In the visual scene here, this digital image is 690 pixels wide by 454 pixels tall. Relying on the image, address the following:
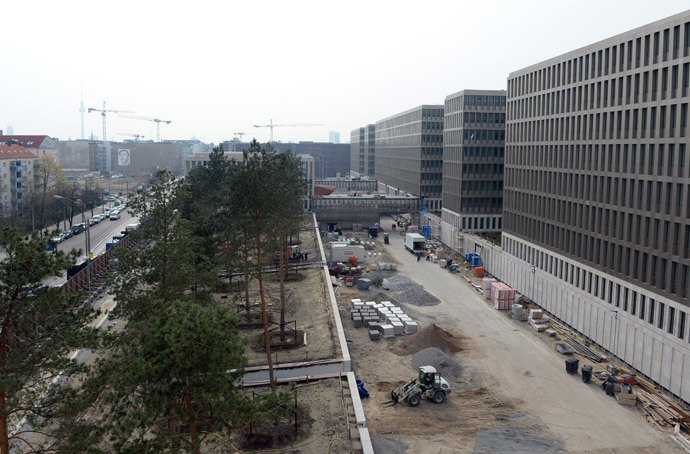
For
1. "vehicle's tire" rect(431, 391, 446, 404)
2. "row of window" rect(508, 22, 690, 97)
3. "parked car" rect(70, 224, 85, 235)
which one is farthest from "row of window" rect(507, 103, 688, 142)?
"parked car" rect(70, 224, 85, 235)

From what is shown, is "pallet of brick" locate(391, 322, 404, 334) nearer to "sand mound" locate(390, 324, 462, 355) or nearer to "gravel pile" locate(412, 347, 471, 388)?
"sand mound" locate(390, 324, 462, 355)

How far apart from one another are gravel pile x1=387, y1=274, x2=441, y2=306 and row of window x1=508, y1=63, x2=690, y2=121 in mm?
20469

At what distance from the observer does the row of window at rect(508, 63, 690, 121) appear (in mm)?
32562

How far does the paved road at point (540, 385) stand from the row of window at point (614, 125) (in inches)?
640

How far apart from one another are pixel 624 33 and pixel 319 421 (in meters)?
32.3

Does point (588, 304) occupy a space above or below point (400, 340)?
above

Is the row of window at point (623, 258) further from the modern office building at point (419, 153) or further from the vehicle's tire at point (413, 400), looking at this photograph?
the modern office building at point (419, 153)

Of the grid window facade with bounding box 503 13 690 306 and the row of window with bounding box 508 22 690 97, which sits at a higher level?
the row of window with bounding box 508 22 690 97

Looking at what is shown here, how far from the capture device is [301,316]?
45656 mm

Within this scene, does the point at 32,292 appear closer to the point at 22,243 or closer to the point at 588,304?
the point at 22,243

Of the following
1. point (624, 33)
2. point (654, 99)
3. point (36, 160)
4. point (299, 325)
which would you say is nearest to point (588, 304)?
point (654, 99)

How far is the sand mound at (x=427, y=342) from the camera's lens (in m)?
40.8

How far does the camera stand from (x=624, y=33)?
37.7 metres

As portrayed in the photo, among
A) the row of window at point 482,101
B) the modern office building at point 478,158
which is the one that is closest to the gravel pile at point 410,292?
the modern office building at point 478,158
